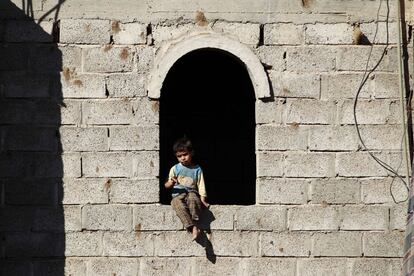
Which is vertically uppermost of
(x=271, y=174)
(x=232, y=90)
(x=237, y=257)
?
(x=232, y=90)

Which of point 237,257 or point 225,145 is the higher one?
point 225,145

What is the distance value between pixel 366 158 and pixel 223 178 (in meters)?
2.97

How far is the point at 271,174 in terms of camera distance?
31.0 ft

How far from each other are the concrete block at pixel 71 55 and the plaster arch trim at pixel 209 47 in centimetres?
68

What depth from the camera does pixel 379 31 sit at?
9.54 m

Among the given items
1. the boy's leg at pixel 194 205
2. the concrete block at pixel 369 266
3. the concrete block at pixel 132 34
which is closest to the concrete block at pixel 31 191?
the boy's leg at pixel 194 205

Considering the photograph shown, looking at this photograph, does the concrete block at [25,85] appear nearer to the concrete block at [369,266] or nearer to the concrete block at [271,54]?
the concrete block at [271,54]

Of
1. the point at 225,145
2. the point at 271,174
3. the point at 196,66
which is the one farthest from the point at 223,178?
the point at 271,174

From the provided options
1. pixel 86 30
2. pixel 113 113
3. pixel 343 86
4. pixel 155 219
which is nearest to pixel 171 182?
pixel 155 219

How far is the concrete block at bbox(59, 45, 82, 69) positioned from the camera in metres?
9.45

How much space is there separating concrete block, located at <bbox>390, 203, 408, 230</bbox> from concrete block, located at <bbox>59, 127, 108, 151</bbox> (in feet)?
8.78

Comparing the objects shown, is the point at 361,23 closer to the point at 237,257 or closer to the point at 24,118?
the point at 237,257

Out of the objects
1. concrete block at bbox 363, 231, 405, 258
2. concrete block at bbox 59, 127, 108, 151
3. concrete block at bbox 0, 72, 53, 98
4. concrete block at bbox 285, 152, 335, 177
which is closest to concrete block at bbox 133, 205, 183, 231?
concrete block at bbox 59, 127, 108, 151

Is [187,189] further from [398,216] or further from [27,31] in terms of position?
[27,31]
